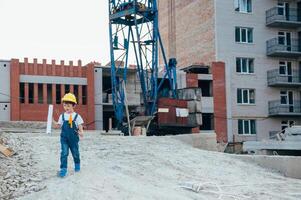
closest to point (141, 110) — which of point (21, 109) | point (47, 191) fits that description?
point (21, 109)

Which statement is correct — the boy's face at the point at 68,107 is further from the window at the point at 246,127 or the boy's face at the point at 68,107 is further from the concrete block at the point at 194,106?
the window at the point at 246,127

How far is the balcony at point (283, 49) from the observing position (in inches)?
1788

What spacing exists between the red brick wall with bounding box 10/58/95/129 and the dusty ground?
22.9 meters

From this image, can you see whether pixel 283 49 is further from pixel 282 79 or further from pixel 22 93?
pixel 22 93

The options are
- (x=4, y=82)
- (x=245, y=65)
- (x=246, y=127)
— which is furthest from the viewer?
(x=245, y=65)

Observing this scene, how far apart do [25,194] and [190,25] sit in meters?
40.9

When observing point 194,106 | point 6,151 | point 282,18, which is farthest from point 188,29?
point 6,151

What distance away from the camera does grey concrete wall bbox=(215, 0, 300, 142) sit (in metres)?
43.8

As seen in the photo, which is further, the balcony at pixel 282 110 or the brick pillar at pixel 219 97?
the balcony at pixel 282 110

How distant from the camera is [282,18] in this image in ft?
151

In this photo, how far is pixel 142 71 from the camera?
3491 centimetres

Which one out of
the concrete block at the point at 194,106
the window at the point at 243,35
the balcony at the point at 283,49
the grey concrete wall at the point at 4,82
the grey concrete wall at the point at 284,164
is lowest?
the grey concrete wall at the point at 284,164

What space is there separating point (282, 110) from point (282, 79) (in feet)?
9.69

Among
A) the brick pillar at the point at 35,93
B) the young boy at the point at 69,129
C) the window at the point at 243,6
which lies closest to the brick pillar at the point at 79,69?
the brick pillar at the point at 35,93
